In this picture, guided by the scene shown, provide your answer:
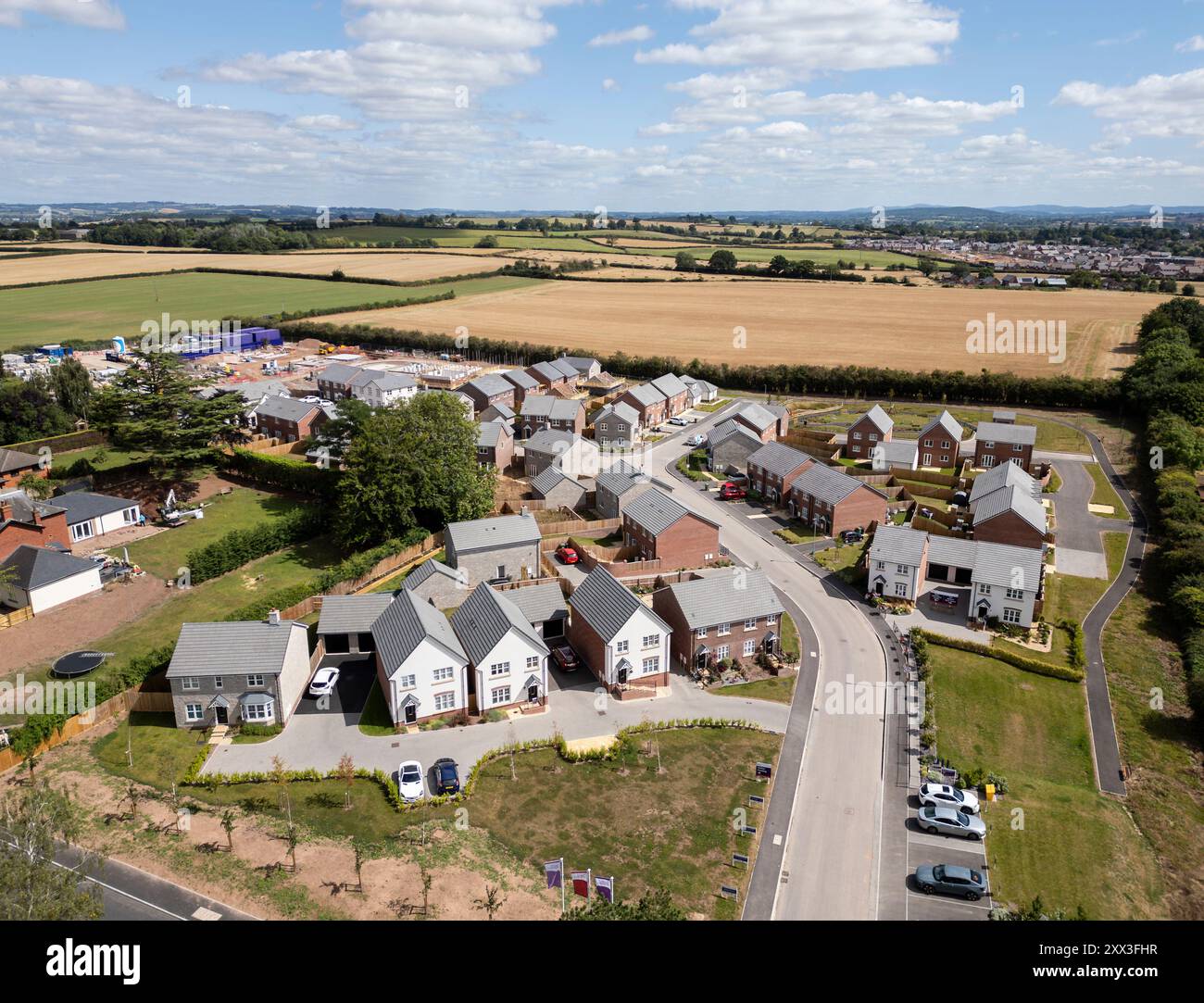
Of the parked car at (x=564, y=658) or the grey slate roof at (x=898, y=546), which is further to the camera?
the grey slate roof at (x=898, y=546)

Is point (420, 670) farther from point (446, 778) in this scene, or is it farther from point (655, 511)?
point (655, 511)

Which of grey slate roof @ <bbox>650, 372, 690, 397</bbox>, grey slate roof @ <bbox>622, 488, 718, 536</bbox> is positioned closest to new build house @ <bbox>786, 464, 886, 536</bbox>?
grey slate roof @ <bbox>622, 488, 718, 536</bbox>

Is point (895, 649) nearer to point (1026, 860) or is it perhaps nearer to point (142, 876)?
point (1026, 860)

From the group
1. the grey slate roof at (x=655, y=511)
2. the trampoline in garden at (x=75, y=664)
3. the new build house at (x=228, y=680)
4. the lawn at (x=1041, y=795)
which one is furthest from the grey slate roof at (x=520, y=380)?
the lawn at (x=1041, y=795)

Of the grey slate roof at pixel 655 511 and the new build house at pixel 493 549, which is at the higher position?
the grey slate roof at pixel 655 511

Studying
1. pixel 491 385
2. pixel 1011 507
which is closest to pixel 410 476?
pixel 1011 507

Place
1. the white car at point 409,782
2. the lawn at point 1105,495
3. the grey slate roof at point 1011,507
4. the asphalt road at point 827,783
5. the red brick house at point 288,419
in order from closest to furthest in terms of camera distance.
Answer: the asphalt road at point 827,783
the white car at point 409,782
the grey slate roof at point 1011,507
the lawn at point 1105,495
the red brick house at point 288,419

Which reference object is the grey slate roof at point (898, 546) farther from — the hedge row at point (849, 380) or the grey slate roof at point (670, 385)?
the hedge row at point (849, 380)
